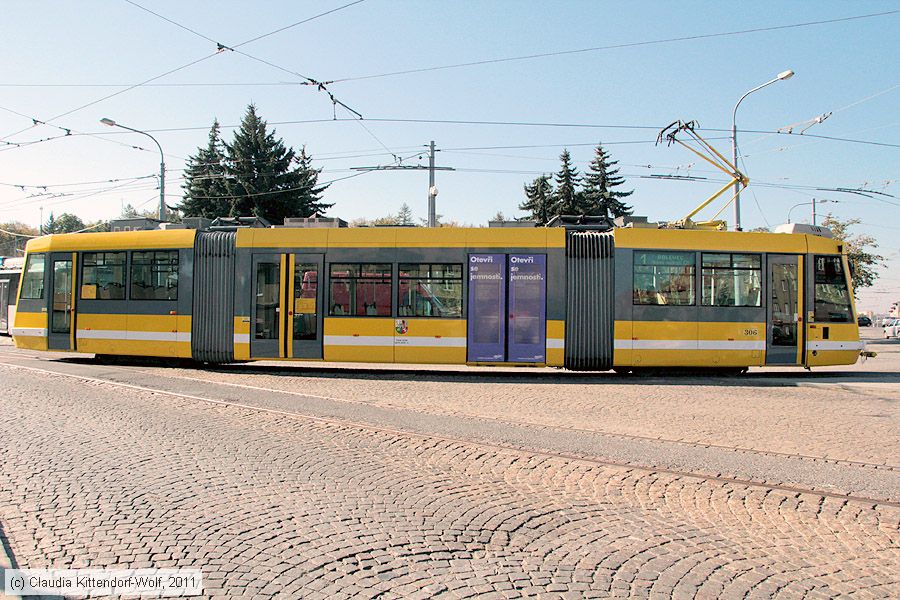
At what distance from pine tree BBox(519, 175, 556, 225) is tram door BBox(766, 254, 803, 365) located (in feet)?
119

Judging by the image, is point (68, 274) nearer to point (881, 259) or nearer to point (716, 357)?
point (716, 357)

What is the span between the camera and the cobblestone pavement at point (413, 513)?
3.65 m

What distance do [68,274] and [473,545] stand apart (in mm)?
14567

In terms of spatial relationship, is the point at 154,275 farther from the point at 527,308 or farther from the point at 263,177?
the point at 263,177

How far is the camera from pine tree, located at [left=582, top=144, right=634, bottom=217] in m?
49.2

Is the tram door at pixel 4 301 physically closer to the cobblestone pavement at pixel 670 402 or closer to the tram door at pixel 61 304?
the tram door at pixel 61 304

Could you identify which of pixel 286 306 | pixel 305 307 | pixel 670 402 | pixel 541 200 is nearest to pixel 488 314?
pixel 305 307

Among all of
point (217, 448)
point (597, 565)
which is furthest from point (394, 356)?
point (597, 565)

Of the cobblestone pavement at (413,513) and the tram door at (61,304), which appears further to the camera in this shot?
the tram door at (61,304)

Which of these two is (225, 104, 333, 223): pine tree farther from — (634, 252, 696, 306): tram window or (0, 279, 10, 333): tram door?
(634, 252, 696, 306): tram window

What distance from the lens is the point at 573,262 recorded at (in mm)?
13078

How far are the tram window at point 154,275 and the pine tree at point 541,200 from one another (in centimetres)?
3772

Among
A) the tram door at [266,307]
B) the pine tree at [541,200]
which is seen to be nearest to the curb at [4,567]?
the tram door at [266,307]

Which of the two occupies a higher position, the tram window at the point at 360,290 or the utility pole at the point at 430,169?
the utility pole at the point at 430,169
